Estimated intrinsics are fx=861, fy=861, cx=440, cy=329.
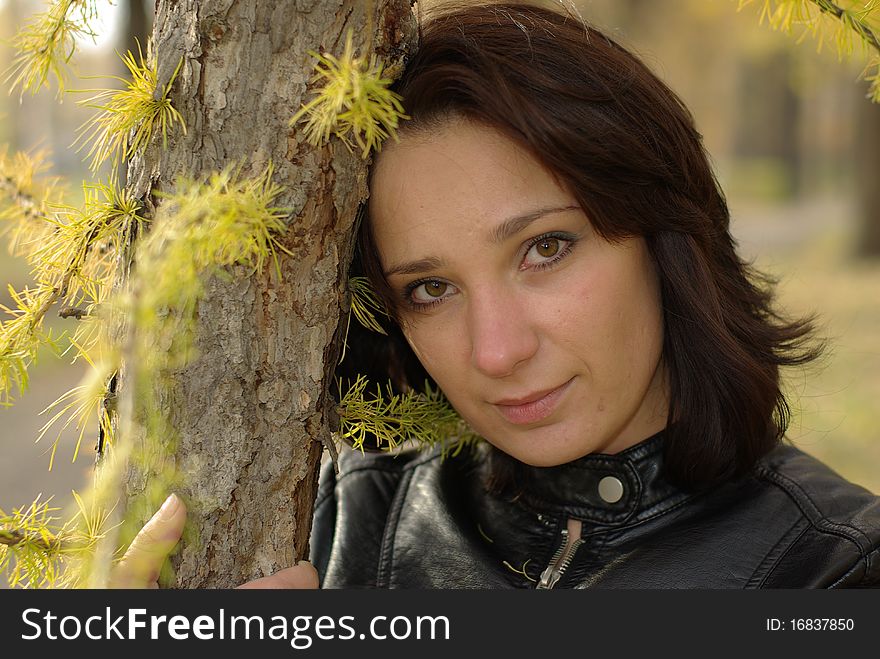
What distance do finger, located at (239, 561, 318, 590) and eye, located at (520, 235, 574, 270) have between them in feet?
2.22

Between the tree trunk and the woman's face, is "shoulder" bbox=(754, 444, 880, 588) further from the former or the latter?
the tree trunk

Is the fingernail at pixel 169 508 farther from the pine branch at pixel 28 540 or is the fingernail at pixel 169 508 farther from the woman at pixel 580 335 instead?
the pine branch at pixel 28 540

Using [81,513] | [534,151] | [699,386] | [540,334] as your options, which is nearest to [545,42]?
[534,151]

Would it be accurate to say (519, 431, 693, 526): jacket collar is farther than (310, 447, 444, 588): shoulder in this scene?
No

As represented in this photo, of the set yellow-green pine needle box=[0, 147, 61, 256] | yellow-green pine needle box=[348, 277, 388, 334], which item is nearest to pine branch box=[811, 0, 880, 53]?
yellow-green pine needle box=[348, 277, 388, 334]

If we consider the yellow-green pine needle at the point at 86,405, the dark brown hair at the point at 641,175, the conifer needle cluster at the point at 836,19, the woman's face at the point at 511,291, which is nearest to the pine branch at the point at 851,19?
the conifer needle cluster at the point at 836,19

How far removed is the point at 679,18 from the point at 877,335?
1022 cm

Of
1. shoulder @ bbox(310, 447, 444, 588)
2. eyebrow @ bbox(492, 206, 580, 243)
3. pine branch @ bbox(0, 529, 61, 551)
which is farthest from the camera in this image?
shoulder @ bbox(310, 447, 444, 588)

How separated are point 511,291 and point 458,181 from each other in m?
0.23

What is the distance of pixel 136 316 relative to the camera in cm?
97

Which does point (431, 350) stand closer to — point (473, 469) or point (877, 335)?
point (473, 469)

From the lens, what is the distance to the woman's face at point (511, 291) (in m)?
1.59

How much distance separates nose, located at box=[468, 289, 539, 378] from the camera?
160 cm

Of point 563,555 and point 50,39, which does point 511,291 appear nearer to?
point 563,555
